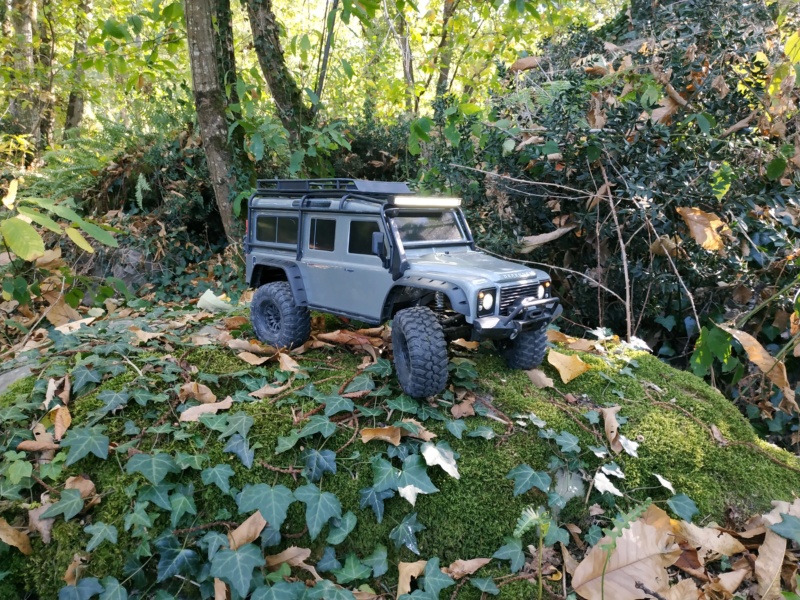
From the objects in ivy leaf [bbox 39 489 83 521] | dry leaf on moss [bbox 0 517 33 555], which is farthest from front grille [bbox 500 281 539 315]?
dry leaf on moss [bbox 0 517 33 555]

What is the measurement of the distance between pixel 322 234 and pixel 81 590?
2.53m

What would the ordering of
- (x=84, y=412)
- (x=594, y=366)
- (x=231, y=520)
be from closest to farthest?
(x=231, y=520) → (x=84, y=412) → (x=594, y=366)

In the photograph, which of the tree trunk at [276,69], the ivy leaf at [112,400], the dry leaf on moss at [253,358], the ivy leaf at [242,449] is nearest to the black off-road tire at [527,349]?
the dry leaf on moss at [253,358]

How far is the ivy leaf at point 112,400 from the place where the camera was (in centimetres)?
297

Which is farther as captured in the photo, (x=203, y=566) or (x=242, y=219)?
(x=242, y=219)

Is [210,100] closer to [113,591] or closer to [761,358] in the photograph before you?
[113,591]

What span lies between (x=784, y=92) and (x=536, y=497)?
382cm

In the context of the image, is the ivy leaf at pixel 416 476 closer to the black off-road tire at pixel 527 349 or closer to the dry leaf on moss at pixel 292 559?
the dry leaf on moss at pixel 292 559

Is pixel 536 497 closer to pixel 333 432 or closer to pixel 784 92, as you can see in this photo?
pixel 333 432

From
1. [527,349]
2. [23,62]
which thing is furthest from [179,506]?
[23,62]

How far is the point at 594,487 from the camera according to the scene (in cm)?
285

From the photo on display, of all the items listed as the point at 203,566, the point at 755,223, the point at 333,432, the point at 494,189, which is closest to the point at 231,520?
the point at 203,566

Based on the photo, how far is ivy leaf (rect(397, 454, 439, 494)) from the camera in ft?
8.38

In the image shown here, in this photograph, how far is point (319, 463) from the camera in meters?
2.66
